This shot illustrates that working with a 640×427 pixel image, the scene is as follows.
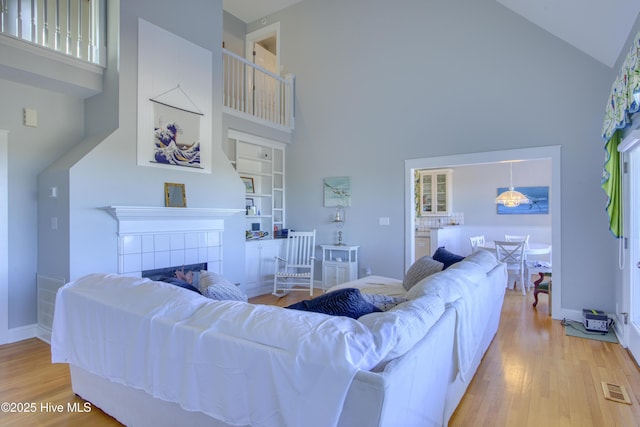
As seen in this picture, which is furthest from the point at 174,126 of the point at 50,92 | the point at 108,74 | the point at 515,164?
the point at 515,164

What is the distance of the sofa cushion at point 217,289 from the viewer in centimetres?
198

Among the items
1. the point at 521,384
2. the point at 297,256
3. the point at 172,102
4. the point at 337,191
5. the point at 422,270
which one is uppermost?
the point at 172,102

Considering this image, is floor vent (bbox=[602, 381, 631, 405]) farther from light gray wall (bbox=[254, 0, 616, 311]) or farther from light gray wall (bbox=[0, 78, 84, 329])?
light gray wall (bbox=[0, 78, 84, 329])

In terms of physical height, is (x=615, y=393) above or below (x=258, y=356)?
below

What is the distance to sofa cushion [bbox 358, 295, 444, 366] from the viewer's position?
1.22m

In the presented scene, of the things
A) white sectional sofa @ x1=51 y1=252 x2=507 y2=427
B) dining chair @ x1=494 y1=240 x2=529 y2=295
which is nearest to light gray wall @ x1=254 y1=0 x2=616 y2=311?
dining chair @ x1=494 y1=240 x2=529 y2=295

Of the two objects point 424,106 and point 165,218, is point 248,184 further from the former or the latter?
point 424,106

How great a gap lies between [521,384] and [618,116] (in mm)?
2265

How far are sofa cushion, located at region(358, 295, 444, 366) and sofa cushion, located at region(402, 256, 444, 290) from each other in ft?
5.20

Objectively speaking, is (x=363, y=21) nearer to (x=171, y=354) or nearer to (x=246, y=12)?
(x=246, y=12)

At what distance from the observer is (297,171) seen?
6.15 meters

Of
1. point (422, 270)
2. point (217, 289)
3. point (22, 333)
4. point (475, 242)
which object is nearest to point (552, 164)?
point (422, 270)

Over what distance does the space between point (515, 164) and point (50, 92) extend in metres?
7.89

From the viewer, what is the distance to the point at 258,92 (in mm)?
5910
